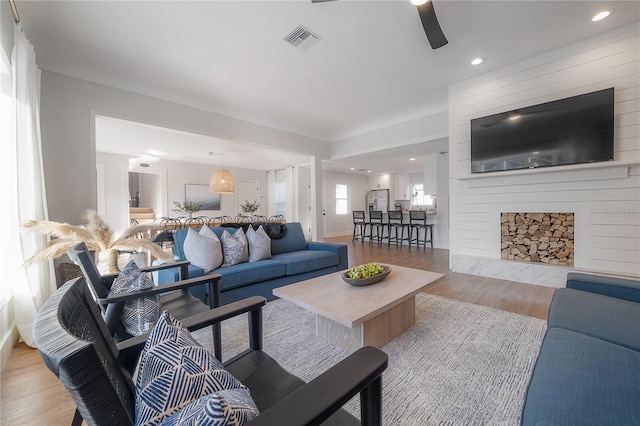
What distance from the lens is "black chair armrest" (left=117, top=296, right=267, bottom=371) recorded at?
88cm

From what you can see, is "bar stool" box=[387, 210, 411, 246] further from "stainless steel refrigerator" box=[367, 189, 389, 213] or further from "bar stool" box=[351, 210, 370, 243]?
"stainless steel refrigerator" box=[367, 189, 389, 213]

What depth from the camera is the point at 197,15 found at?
227cm

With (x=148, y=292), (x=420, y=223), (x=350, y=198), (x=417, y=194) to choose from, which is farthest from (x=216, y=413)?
(x=417, y=194)

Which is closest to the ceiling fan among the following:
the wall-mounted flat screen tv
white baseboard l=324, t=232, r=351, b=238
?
the wall-mounted flat screen tv

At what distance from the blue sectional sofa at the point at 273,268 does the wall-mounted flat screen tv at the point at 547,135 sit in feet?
7.87

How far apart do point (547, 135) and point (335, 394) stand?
12.9 ft

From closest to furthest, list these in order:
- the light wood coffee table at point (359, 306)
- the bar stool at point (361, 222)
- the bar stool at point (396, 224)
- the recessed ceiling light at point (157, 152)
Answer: the light wood coffee table at point (359, 306), the recessed ceiling light at point (157, 152), the bar stool at point (396, 224), the bar stool at point (361, 222)

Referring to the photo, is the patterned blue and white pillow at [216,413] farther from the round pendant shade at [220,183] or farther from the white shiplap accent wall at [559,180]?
the round pendant shade at [220,183]

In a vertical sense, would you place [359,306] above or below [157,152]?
below

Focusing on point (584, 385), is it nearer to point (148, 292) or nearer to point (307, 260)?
point (148, 292)

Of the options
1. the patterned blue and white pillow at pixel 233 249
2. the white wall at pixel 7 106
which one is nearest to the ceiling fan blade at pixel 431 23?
the patterned blue and white pillow at pixel 233 249

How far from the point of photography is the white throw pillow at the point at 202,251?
257 cm

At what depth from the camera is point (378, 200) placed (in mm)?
10164

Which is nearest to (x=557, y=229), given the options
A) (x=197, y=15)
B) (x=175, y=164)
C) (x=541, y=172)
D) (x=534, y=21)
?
Result: (x=541, y=172)
